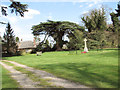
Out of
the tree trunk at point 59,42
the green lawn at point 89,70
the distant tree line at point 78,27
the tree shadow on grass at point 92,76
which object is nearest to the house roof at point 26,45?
the distant tree line at point 78,27

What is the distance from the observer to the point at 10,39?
36.4 meters

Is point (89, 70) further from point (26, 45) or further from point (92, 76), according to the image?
point (26, 45)

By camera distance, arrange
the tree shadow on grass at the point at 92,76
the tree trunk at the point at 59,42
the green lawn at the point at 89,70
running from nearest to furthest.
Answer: the tree shadow on grass at the point at 92,76 → the green lawn at the point at 89,70 → the tree trunk at the point at 59,42

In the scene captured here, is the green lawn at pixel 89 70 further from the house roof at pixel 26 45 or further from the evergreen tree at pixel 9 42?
the house roof at pixel 26 45

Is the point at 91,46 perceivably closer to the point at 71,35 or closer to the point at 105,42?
the point at 105,42

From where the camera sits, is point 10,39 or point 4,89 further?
point 10,39

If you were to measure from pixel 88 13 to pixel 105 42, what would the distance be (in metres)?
14.5

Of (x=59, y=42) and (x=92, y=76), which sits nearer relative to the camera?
(x=92, y=76)

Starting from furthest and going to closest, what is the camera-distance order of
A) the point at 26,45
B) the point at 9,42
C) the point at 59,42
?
the point at 26,45
the point at 59,42
the point at 9,42

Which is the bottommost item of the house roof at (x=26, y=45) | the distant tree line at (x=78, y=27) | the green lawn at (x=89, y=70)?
the green lawn at (x=89, y=70)

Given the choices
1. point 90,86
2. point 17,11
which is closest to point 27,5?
point 17,11

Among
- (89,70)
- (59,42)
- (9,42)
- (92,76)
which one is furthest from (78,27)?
(92,76)

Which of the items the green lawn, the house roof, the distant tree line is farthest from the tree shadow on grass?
the house roof

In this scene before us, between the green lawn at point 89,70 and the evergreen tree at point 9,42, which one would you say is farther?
the evergreen tree at point 9,42
